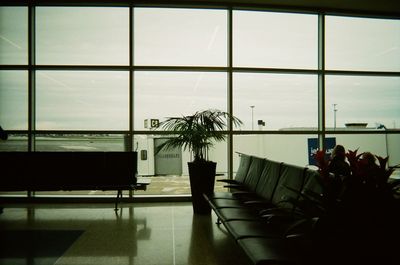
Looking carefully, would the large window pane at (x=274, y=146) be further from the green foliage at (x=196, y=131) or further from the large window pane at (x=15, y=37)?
the large window pane at (x=15, y=37)

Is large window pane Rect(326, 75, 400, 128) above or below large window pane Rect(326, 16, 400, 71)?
below

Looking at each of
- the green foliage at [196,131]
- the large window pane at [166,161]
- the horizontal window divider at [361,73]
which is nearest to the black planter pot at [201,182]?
the green foliage at [196,131]

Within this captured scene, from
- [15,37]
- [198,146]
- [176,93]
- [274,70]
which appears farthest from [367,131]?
[15,37]

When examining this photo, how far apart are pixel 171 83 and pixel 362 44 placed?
3768mm

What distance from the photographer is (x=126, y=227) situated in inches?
151

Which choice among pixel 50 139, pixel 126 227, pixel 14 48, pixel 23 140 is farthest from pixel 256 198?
pixel 14 48

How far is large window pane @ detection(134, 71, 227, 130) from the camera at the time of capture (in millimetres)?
5516

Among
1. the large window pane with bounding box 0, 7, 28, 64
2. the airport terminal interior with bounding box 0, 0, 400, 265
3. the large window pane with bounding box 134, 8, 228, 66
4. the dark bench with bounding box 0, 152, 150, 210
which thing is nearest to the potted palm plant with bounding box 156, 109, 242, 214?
the airport terminal interior with bounding box 0, 0, 400, 265

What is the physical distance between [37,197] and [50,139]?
1022 millimetres

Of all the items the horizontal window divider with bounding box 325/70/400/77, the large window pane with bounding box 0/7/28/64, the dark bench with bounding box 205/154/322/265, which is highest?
the large window pane with bounding box 0/7/28/64

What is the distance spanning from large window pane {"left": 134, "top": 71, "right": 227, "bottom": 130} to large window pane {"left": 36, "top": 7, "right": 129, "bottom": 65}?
0.62 m

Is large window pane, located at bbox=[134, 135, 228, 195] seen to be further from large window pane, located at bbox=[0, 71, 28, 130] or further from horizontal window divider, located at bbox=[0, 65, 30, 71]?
horizontal window divider, located at bbox=[0, 65, 30, 71]

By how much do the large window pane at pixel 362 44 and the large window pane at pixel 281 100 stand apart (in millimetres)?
626

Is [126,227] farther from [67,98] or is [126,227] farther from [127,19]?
[127,19]
